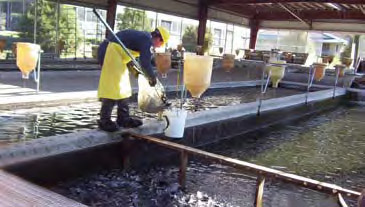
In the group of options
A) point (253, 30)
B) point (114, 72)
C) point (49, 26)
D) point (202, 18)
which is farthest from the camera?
point (253, 30)

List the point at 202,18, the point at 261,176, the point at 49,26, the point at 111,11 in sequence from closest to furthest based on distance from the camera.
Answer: the point at 261,176, the point at 49,26, the point at 111,11, the point at 202,18

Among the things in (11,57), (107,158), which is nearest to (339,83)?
(11,57)

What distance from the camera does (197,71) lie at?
4.65 metres

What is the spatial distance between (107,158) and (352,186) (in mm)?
2693

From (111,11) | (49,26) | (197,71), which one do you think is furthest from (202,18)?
(197,71)

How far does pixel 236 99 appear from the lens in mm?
9406

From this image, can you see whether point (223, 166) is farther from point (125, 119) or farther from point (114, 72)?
point (114, 72)

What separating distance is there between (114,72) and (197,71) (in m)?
1.04

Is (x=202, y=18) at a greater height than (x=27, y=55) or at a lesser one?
greater

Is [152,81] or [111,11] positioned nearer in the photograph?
[152,81]

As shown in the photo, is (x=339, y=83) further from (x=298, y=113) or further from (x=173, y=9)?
(x=173, y=9)

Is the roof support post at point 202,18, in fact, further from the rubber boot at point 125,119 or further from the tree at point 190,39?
the rubber boot at point 125,119

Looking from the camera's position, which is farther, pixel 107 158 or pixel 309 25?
pixel 309 25

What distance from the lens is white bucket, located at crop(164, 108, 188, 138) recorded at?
4555mm
